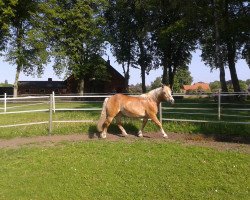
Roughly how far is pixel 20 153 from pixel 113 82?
157 feet

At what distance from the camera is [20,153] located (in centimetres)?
1016

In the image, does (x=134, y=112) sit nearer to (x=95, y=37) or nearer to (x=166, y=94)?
(x=166, y=94)

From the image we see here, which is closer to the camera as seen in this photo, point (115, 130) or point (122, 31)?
point (115, 130)

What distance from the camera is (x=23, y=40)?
43031mm

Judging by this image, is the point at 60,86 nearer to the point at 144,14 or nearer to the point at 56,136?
the point at 144,14

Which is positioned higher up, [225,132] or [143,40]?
[143,40]

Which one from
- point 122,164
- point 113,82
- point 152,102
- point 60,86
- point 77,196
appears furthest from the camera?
point 60,86

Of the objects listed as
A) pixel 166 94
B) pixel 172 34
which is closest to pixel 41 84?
pixel 172 34

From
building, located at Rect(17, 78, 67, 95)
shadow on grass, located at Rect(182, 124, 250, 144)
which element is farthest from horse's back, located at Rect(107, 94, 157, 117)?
building, located at Rect(17, 78, 67, 95)

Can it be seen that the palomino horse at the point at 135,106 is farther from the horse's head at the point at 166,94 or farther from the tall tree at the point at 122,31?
the tall tree at the point at 122,31

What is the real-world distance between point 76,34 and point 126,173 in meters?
40.7

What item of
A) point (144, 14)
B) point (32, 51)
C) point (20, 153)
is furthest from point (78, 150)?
point (144, 14)

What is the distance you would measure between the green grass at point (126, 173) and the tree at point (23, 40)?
1351 inches

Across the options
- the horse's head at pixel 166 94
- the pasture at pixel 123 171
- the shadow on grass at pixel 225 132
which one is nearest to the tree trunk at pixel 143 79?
the shadow on grass at pixel 225 132
